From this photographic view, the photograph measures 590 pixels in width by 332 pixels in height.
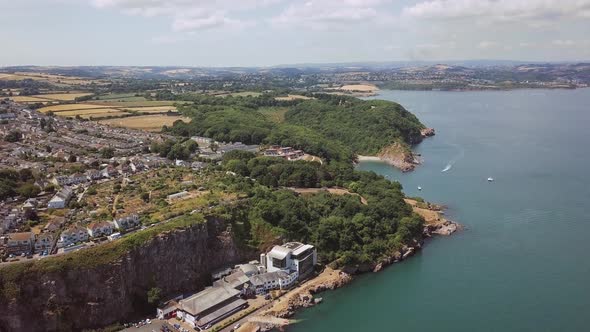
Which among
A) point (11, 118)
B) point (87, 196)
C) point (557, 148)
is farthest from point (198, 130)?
point (557, 148)

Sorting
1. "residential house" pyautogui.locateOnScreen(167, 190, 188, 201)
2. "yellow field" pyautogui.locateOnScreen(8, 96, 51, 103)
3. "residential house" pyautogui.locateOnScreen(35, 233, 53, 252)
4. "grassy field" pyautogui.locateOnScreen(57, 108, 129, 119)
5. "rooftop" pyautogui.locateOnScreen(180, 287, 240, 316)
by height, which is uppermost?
"yellow field" pyautogui.locateOnScreen(8, 96, 51, 103)

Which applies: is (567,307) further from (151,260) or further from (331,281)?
(151,260)

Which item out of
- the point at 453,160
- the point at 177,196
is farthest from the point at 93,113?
the point at 453,160

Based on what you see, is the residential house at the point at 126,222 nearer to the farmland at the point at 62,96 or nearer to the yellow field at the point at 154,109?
the yellow field at the point at 154,109

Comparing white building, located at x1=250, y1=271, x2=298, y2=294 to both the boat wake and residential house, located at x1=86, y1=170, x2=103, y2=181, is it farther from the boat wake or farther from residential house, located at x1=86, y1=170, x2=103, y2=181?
the boat wake

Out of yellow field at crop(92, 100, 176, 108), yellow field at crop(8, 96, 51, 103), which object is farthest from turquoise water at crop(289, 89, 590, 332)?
yellow field at crop(8, 96, 51, 103)

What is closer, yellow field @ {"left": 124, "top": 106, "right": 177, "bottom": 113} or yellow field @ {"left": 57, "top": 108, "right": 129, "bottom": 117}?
yellow field @ {"left": 57, "top": 108, "right": 129, "bottom": 117}

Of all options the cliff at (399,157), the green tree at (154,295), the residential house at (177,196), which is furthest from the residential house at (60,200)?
the cliff at (399,157)
